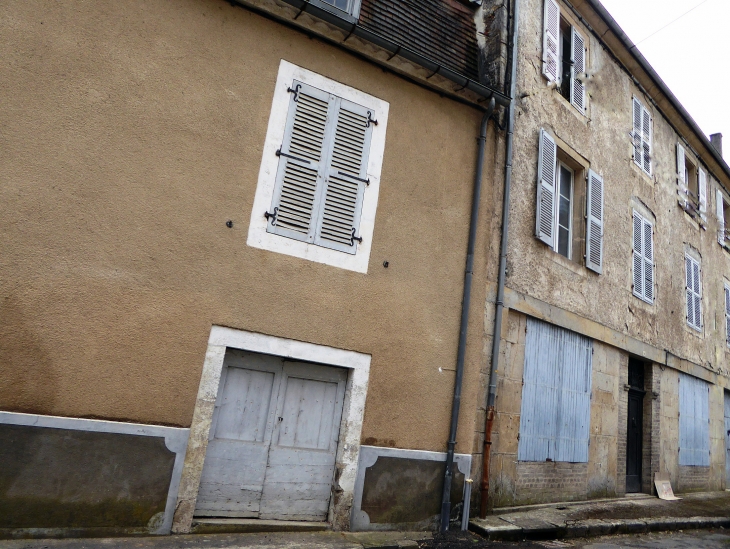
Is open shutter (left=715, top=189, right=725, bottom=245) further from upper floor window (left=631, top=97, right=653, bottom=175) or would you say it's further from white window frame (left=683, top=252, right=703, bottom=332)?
upper floor window (left=631, top=97, right=653, bottom=175)

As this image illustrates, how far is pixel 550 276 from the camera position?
23.8 feet

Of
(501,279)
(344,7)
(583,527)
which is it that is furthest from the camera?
(501,279)

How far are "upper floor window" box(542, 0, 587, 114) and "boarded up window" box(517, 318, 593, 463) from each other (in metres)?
3.70

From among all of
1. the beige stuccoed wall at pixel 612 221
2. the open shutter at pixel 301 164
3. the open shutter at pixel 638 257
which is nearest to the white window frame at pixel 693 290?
the beige stuccoed wall at pixel 612 221

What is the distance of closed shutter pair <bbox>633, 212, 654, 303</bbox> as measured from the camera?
9.23m

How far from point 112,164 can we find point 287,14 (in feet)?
7.29

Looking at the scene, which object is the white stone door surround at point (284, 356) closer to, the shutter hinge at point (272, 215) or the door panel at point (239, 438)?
the door panel at point (239, 438)

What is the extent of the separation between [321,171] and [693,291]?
9.53 meters

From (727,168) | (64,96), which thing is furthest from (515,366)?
(727,168)

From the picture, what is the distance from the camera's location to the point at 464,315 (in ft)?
19.1

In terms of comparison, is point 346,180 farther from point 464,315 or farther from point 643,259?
point 643,259

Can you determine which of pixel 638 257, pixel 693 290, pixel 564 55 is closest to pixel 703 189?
pixel 693 290

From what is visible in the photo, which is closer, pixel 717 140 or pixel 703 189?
pixel 703 189

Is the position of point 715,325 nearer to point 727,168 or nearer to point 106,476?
point 727,168
